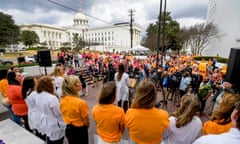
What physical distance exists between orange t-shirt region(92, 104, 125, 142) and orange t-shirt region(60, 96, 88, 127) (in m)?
0.22

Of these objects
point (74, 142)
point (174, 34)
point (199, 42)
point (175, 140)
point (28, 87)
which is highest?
point (174, 34)

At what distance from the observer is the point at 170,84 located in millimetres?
5762

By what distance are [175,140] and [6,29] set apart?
158 feet

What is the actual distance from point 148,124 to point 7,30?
48.0 metres

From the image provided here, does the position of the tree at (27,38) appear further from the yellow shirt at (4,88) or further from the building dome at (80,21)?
the yellow shirt at (4,88)

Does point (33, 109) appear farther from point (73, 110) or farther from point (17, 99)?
point (73, 110)

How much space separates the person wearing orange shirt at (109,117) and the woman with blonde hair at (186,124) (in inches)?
24.5

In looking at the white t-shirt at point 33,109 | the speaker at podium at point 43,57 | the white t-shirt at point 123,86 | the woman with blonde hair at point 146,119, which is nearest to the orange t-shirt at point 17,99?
the white t-shirt at point 33,109

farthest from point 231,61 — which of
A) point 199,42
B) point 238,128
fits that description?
point 199,42

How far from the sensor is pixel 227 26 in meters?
17.6

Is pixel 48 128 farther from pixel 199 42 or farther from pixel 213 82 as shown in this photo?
pixel 199 42

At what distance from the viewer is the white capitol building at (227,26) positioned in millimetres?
15092

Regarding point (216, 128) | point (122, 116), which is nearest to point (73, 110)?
point (122, 116)

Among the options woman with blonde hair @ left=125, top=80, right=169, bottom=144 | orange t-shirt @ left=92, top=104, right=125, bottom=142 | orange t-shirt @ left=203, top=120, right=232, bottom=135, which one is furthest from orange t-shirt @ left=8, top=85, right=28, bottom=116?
orange t-shirt @ left=203, top=120, right=232, bottom=135
